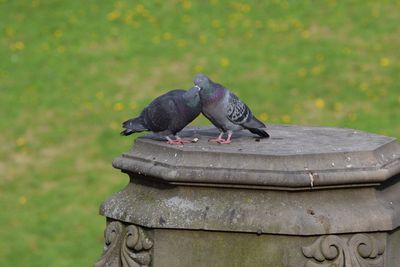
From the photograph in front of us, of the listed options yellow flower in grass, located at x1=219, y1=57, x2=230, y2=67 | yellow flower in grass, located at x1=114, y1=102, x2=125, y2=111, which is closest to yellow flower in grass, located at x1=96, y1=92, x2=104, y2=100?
yellow flower in grass, located at x1=114, y1=102, x2=125, y2=111

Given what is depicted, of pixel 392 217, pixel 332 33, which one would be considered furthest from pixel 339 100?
pixel 392 217

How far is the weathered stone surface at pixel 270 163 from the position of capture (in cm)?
505

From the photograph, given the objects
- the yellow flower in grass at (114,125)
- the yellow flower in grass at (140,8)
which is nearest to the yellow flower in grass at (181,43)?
the yellow flower in grass at (140,8)

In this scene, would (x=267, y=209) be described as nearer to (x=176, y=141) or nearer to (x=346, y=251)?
(x=346, y=251)

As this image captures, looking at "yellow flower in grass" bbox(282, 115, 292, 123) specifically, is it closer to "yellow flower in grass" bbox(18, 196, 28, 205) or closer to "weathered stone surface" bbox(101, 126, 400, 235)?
"yellow flower in grass" bbox(18, 196, 28, 205)

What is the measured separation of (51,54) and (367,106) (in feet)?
16.6

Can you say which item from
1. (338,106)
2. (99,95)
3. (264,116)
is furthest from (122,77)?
(338,106)

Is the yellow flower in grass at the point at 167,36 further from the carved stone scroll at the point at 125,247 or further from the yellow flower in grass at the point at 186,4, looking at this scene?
the carved stone scroll at the point at 125,247

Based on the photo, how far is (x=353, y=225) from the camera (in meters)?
5.09

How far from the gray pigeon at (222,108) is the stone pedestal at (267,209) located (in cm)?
17

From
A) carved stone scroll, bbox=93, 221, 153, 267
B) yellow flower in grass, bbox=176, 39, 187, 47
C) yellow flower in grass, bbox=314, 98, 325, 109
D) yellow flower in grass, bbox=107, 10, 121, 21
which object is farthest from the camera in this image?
yellow flower in grass, bbox=107, 10, 121, 21

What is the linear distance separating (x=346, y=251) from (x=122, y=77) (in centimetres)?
993

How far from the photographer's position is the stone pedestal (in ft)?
16.6

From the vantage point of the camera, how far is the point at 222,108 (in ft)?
17.7
